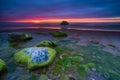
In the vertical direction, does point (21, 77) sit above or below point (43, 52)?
below

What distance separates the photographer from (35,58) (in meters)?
6.86

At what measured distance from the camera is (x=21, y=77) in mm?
6254

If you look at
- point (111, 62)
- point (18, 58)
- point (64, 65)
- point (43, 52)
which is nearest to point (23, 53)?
point (18, 58)

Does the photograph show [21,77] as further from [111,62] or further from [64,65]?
[111,62]

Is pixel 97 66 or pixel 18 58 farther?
pixel 18 58

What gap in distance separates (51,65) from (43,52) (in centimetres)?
77

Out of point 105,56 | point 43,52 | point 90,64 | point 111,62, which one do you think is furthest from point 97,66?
point 43,52

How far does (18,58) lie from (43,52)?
1598 mm

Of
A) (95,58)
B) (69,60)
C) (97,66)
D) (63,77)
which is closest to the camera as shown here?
(63,77)

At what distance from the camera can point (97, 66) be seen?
23.5ft

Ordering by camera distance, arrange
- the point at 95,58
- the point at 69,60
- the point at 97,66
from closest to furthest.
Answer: the point at 97,66
the point at 69,60
the point at 95,58

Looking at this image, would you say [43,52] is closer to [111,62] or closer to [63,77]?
[63,77]

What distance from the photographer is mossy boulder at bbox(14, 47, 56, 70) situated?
6703mm

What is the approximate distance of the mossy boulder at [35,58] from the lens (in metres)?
6.70
